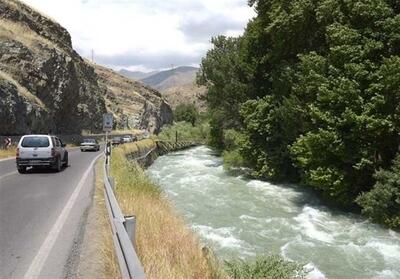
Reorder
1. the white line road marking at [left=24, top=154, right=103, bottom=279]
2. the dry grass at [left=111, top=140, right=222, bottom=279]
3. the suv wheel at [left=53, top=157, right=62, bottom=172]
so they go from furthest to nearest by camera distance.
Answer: the suv wheel at [left=53, top=157, right=62, bottom=172], the white line road marking at [left=24, top=154, right=103, bottom=279], the dry grass at [left=111, top=140, right=222, bottom=279]

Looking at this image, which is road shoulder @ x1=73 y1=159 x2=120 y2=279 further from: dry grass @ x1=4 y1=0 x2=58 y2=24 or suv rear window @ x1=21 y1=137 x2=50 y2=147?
dry grass @ x1=4 y1=0 x2=58 y2=24

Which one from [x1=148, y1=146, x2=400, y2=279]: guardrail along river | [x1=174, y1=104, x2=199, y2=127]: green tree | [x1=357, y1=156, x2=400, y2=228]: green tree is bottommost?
[x1=148, y1=146, x2=400, y2=279]: guardrail along river

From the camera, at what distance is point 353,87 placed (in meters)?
22.8

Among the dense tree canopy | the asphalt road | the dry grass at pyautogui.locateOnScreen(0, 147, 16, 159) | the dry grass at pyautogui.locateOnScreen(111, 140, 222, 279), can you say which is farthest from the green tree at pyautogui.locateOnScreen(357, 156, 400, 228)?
the dry grass at pyautogui.locateOnScreen(0, 147, 16, 159)

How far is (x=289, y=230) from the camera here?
20.2m

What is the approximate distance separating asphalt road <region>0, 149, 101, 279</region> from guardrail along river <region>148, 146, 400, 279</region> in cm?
318

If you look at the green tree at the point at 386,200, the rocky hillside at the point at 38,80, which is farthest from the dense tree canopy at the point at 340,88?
the rocky hillside at the point at 38,80

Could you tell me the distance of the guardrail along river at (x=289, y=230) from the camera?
15852 millimetres

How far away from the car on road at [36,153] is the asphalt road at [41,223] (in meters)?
2.24

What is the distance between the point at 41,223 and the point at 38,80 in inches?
1838

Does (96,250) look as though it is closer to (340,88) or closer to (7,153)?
(340,88)

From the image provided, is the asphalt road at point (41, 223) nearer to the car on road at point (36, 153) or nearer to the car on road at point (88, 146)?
the car on road at point (36, 153)

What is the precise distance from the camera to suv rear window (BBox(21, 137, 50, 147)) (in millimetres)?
23172

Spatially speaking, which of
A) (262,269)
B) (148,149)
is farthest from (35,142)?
(148,149)
